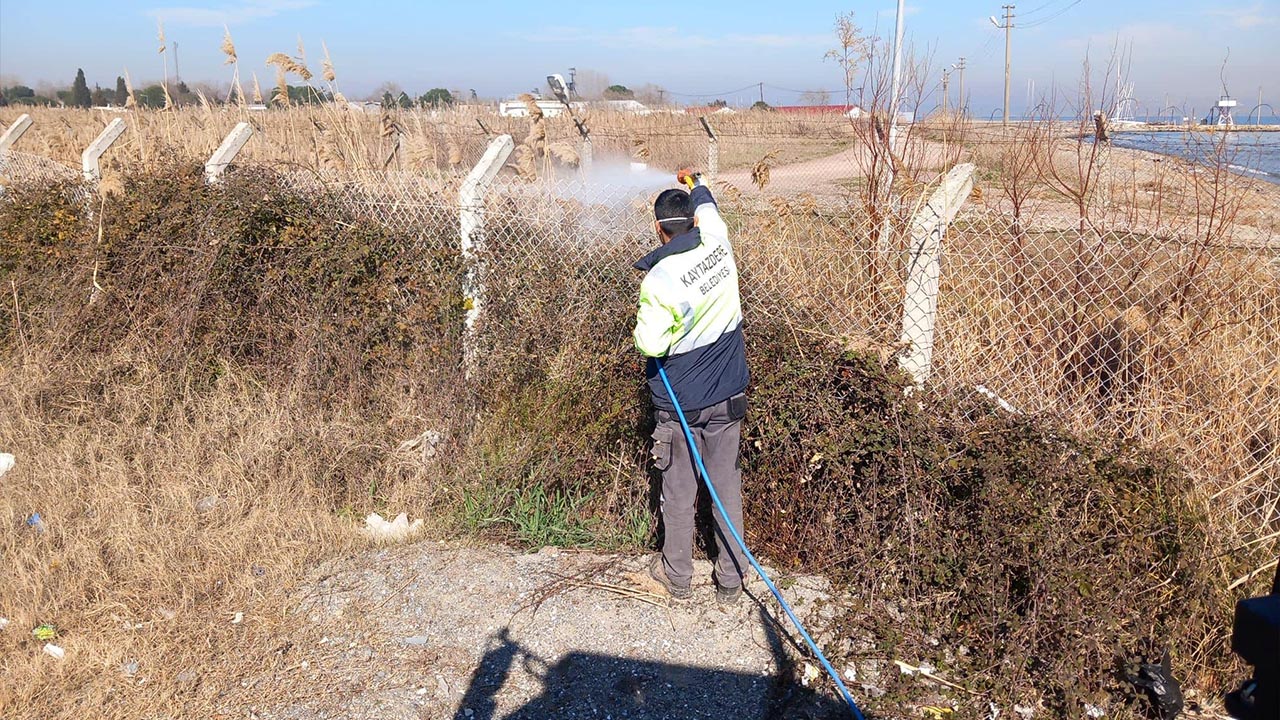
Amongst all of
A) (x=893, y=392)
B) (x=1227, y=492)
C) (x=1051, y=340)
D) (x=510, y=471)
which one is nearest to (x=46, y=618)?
(x=510, y=471)

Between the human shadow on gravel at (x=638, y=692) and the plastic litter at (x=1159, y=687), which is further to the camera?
the human shadow on gravel at (x=638, y=692)

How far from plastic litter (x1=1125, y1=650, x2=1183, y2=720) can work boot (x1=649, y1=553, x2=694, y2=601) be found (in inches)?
69.2

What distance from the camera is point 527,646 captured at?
12.4 ft

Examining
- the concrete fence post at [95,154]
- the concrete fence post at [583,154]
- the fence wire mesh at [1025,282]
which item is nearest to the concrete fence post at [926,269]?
the fence wire mesh at [1025,282]

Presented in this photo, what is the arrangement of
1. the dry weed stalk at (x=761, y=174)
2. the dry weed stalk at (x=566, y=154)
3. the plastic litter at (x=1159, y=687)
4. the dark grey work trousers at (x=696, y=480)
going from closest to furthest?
1. the plastic litter at (x=1159, y=687)
2. the dark grey work trousers at (x=696, y=480)
3. the dry weed stalk at (x=761, y=174)
4. the dry weed stalk at (x=566, y=154)

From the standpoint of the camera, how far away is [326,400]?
575 centimetres

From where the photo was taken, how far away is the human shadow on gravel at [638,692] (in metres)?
3.40

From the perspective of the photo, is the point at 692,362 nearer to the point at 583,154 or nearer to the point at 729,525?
the point at 729,525

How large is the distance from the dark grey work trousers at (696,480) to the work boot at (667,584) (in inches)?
1.1

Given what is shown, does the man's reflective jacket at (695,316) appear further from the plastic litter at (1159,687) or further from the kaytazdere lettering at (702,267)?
the plastic litter at (1159,687)

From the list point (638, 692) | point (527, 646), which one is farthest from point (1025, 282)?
point (527, 646)

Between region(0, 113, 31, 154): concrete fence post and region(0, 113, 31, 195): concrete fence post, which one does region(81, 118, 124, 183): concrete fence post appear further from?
region(0, 113, 31, 154): concrete fence post

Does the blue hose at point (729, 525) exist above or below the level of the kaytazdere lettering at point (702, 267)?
below

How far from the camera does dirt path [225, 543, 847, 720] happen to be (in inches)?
136
